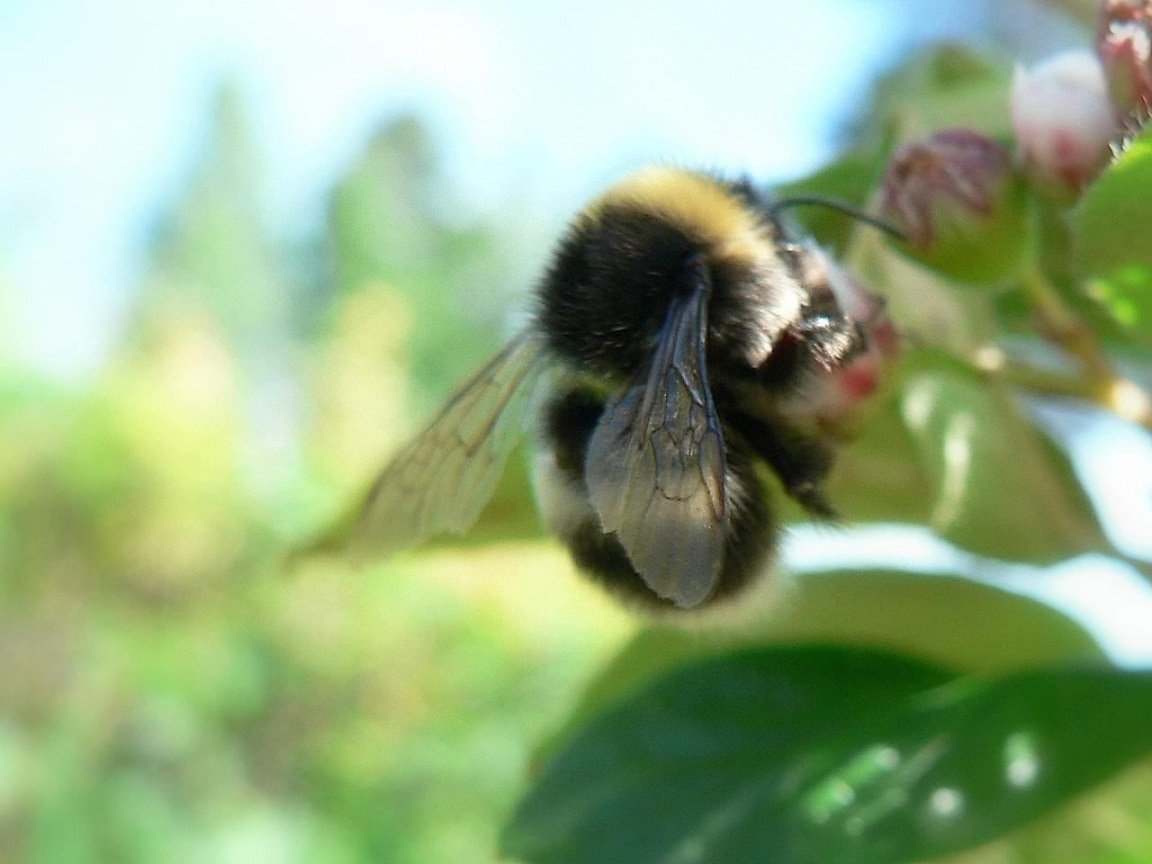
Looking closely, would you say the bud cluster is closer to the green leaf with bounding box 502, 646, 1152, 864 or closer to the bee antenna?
the bee antenna

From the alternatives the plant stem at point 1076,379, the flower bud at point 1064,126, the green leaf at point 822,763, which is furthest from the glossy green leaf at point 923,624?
the flower bud at point 1064,126

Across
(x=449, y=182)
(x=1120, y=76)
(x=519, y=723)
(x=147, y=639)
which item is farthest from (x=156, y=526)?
(x=449, y=182)

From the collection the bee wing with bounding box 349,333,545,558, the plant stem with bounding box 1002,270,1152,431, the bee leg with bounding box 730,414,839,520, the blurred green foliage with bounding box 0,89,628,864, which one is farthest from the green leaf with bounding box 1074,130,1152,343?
the blurred green foliage with bounding box 0,89,628,864

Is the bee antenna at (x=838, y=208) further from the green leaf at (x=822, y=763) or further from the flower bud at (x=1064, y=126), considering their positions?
the green leaf at (x=822, y=763)

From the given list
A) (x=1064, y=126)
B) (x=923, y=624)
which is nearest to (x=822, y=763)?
(x=923, y=624)

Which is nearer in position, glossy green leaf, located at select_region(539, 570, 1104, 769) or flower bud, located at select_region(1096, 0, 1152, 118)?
flower bud, located at select_region(1096, 0, 1152, 118)

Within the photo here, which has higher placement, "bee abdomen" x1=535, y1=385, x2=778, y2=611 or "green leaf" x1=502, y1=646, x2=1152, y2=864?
"bee abdomen" x1=535, y1=385, x2=778, y2=611

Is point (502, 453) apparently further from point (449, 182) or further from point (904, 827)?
point (449, 182)
